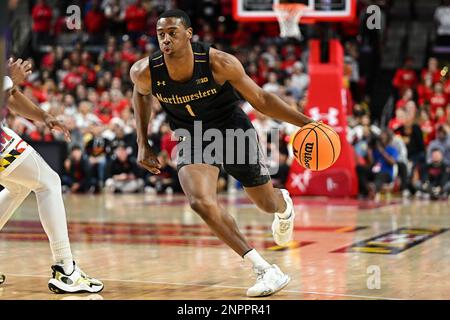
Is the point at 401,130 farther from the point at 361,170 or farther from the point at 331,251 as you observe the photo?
the point at 331,251

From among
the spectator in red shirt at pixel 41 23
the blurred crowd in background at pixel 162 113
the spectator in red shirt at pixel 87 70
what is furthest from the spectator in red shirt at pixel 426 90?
the spectator in red shirt at pixel 41 23

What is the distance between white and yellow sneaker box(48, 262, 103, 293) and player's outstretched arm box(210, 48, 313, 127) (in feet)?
5.70

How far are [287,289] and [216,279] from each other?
0.71 m

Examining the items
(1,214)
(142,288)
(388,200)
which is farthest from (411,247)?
(388,200)

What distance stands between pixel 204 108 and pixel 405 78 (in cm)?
1470

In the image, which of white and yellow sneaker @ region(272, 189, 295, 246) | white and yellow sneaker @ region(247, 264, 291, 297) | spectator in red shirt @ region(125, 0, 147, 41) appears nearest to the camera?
white and yellow sneaker @ region(247, 264, 291, 297)

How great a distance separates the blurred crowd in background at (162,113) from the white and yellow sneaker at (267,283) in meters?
10.1

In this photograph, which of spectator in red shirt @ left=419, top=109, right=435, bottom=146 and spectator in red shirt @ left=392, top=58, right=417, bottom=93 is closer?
spectator in red shirt @ left=419, top=109, right=435, bottom=146

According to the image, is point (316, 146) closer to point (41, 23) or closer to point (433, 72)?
point (433, 72)

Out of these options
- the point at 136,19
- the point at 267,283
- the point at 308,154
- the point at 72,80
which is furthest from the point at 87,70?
the point at 267,283

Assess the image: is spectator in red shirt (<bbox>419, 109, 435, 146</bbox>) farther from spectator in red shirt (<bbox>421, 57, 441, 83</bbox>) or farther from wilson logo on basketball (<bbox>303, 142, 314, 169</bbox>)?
wilson logo on basketball (<bbox>303, 142, 314, 169</bbox>)

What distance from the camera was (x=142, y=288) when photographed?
638 cm

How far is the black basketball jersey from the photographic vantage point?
6.47 m

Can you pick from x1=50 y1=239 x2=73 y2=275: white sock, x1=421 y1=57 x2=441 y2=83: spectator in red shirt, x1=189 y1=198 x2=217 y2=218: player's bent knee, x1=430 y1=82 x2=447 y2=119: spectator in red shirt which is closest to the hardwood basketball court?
x1=50 y1=239 x2=73 y2=275: white sock
